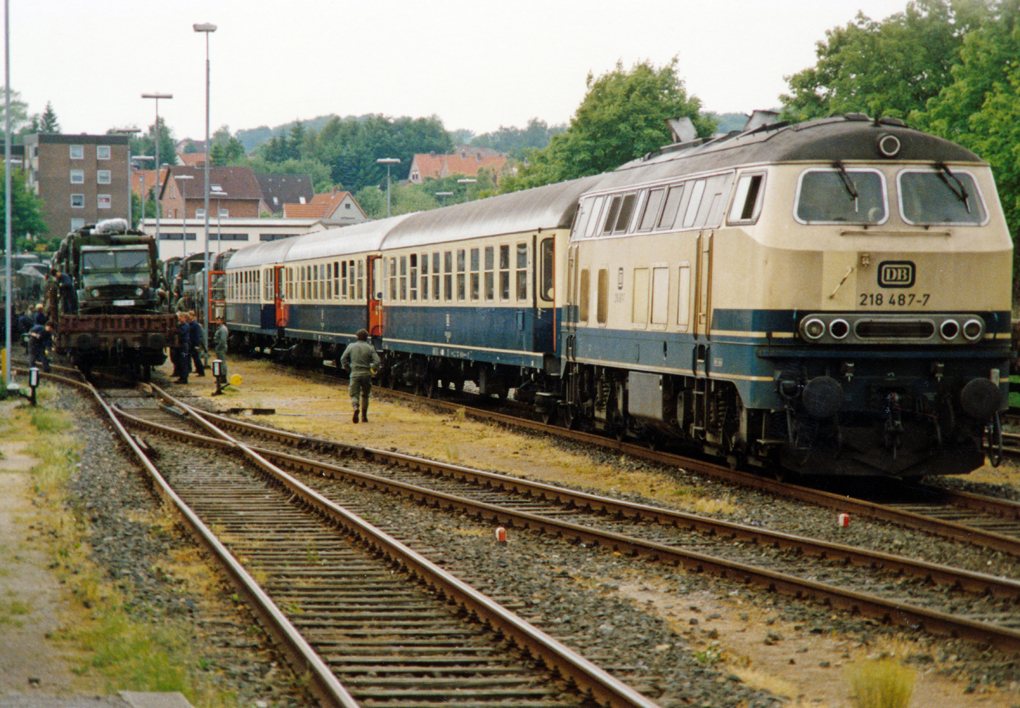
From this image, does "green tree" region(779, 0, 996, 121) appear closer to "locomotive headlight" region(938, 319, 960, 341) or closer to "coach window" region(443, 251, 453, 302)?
"coach window" region(443, 251, 453, 302)

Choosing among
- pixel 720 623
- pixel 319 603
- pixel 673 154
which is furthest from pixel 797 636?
pixel 673 154

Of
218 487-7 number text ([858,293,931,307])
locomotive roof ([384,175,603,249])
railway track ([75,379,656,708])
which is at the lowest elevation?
railway track ([75,379,656,708])

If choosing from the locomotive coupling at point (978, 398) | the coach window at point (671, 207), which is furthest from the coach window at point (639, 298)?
the locomotive coupling at point (978, 398)

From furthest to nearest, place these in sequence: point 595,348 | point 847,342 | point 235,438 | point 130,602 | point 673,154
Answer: point 235,438 < point 595,348 < point 673,154 < point 847,342 < point 130,602

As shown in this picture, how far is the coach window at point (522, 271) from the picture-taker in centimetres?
1920

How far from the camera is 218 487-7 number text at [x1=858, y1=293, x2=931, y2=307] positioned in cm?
1186

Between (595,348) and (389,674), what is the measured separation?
Answer: 31.7 ft

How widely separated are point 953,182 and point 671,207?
10.4ft

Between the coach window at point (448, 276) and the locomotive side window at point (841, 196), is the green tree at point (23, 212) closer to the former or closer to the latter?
the coach window at point (448, 276)

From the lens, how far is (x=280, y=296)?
125 feet

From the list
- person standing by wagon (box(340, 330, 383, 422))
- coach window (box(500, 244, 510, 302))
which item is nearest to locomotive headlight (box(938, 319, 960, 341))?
coach window (box(500, 244, 510, 302))

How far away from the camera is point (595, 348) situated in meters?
16.3

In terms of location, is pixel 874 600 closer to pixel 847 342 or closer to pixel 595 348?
pixel 847 342

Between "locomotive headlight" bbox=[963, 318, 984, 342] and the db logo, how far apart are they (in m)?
0.68
